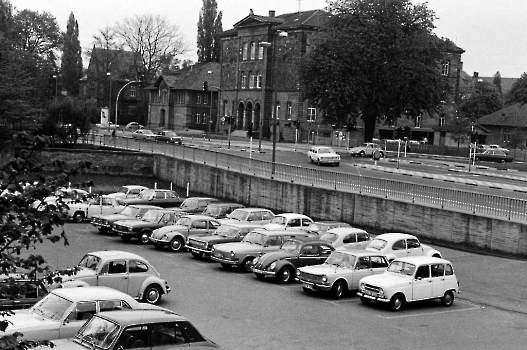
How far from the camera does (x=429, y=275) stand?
21.5 m

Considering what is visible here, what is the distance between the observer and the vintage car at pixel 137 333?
12047 mm

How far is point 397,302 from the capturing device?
20797 mm

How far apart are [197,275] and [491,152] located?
5054cm

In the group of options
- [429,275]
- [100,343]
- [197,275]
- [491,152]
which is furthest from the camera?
[491,152]

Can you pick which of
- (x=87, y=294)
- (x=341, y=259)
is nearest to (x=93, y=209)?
(x=341, y=259)

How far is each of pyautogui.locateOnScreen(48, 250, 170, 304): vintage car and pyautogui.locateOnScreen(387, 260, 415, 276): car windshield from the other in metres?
6.56

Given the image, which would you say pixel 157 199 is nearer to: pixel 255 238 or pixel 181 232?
pixel 181 232

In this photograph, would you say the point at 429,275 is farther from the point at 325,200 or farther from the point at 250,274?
the point at 325,200

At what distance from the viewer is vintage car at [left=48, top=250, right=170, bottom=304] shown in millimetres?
19531

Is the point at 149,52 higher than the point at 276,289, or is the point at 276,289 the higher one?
the point at 149,52

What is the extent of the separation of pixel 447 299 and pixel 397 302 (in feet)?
6.45

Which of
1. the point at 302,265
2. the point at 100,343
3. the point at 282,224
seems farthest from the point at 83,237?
the point at 100,343

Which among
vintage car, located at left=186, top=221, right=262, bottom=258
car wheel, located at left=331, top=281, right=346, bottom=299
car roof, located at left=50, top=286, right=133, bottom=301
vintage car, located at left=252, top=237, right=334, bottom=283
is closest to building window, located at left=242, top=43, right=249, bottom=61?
vintage car, located at left=186, top=221, right=262, bottom=258

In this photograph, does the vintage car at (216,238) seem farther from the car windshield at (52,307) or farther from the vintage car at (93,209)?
the car windshield at (52,307)
